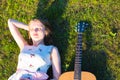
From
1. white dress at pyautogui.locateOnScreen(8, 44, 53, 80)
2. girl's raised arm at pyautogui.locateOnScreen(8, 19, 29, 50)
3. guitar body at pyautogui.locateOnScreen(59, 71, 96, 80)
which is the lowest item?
guitar body at pyautogui.locateOnScreen(59, 71, 96, 80)

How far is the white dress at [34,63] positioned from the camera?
6.60m

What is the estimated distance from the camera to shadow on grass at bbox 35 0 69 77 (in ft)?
23.4

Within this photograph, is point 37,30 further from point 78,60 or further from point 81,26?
point 78,60

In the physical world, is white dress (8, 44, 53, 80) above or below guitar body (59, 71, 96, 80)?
above

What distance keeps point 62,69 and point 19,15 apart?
1.37 meters

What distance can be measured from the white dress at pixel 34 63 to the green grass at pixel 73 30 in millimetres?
455

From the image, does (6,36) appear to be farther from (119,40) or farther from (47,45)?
(119,40)

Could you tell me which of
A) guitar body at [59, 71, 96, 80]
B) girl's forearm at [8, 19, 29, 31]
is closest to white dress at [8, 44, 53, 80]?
guitar body at [59, 71, 96, 80]

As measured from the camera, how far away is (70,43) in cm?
711

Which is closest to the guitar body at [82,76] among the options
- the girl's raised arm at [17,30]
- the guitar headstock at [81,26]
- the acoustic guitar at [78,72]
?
the acoustic guitar at [78,72]

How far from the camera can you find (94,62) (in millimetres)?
6926

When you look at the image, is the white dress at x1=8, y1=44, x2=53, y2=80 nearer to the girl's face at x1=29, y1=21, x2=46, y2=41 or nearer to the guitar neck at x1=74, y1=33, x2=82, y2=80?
the girl's face at x1=29, y1=21, x2=46, y2=41

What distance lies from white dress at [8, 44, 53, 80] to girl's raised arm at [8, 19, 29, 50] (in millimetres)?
216

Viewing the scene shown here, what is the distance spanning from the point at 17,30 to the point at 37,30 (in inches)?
17.2
